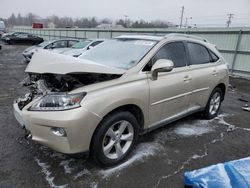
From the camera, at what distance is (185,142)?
3.82m

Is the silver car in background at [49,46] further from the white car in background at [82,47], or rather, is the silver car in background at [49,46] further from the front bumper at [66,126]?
the front bumper at [66,126]

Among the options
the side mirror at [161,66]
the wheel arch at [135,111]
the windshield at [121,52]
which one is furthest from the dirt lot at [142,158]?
the windshield at [121,52]

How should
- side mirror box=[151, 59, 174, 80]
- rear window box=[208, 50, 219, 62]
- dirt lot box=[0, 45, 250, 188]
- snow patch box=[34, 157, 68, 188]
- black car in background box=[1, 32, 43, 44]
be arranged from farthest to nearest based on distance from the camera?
black car in background box=[1, 32, 43, 44]
rear window box=[208, 50, 219, 62]
side mirror box=[151, 59, 174, 80]
dirt lot box=[0, 45, 250, 188]
snow patch box=[34, 157, 68, 188]

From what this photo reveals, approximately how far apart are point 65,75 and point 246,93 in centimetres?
686

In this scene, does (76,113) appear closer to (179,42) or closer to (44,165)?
(44,165)

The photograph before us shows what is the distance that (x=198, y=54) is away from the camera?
171 inches

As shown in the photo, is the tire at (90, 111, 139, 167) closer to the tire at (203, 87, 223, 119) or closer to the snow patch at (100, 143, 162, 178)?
the snow patch at (100, 143, 162, 178)

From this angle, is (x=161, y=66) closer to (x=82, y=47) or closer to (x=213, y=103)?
(x=213, y=103)

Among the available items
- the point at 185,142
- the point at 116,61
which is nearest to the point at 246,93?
the point at 185,142

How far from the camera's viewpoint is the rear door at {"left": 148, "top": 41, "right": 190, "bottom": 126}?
3277 millimetres

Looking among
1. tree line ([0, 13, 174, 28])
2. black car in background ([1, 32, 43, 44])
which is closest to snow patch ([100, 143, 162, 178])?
black car in background ([1, 32, 43, 44])

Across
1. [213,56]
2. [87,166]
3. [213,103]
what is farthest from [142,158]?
[213,56]

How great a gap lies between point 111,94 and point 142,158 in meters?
1.16

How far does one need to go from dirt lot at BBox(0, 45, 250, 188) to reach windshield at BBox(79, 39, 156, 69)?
1369 mm
